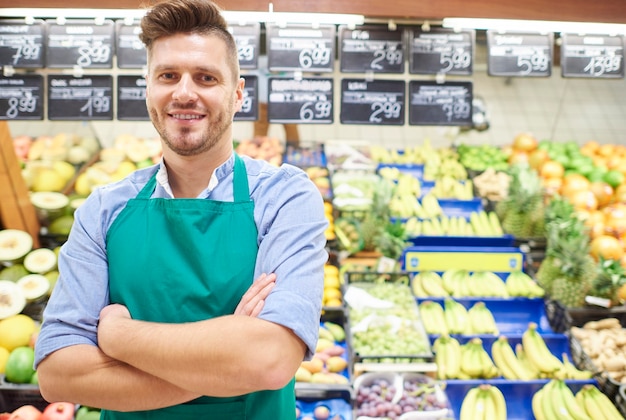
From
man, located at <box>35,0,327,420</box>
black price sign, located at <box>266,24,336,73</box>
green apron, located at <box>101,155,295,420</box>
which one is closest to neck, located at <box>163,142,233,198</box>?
man, located at <box>35,0,327,420</box>

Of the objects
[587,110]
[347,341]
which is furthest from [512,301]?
[587,110]

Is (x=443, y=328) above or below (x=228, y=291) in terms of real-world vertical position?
below

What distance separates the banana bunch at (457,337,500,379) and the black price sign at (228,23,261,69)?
2.33 meters

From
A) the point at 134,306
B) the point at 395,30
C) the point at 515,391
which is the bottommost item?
the point at 515,391

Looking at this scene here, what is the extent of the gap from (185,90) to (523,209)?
3.89 m

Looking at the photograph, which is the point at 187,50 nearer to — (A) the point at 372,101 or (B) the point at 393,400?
(B) the point at 393,400

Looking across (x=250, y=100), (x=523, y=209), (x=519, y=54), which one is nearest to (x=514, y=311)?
(x=523, y=209)

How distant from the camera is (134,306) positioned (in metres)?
1.77

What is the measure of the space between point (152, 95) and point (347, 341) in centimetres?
260

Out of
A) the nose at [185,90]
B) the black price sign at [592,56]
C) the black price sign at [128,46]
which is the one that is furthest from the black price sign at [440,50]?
the nose at [185,90]

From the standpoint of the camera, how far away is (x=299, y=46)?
158 inches

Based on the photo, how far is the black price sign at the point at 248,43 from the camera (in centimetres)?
402

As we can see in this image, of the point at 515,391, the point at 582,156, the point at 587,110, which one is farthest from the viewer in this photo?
the point at 587,110

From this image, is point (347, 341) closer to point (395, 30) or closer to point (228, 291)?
point (395, 30)
